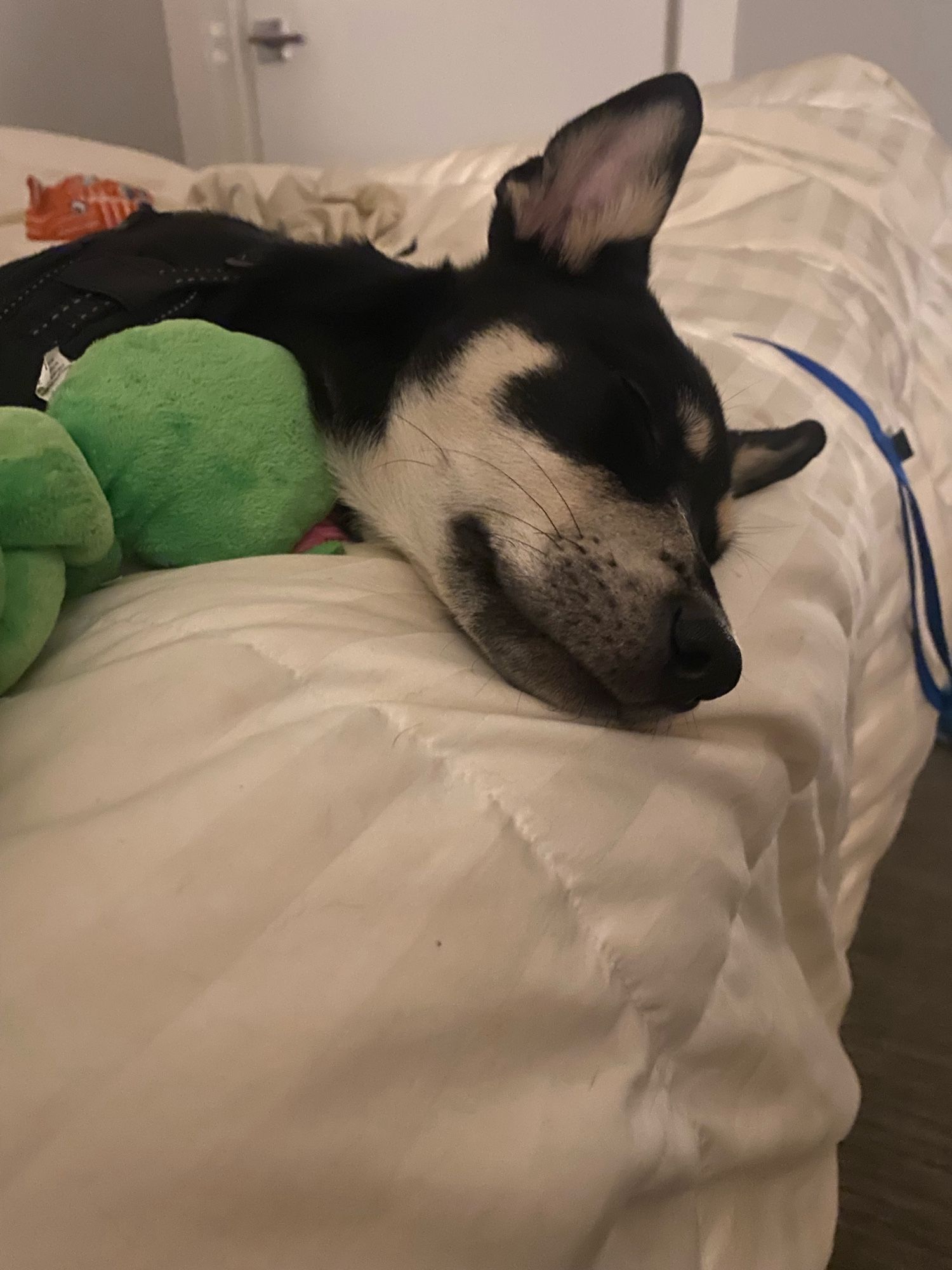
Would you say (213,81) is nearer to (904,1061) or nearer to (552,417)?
(552,417)

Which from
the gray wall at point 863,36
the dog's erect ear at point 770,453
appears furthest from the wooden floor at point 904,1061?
the gray wall at point 863,36

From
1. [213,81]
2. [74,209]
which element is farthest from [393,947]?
[213,81]

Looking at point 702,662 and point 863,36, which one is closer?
point 702,662

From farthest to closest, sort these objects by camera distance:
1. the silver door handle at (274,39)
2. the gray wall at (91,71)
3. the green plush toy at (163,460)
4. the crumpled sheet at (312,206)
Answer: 1. the silver door handle at (274,39)
2. the gray wall at (91,71)
3. the crumpled sheet at (312,206)
4. the green plush toy at (163,460)

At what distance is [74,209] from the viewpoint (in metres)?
1.83

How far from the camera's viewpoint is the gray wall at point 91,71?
3.45m

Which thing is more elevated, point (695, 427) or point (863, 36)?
point (863, 36)

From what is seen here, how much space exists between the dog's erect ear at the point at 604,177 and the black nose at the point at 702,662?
0.54 metres

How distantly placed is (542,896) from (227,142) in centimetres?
446

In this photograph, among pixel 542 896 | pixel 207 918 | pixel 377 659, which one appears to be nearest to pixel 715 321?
pixel 377 659

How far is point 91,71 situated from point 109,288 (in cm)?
348

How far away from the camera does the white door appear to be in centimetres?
Result: 326

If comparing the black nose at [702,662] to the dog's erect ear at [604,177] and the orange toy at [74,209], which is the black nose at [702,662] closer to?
the dog's erect ear at [604,177]

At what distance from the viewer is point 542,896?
503mm
